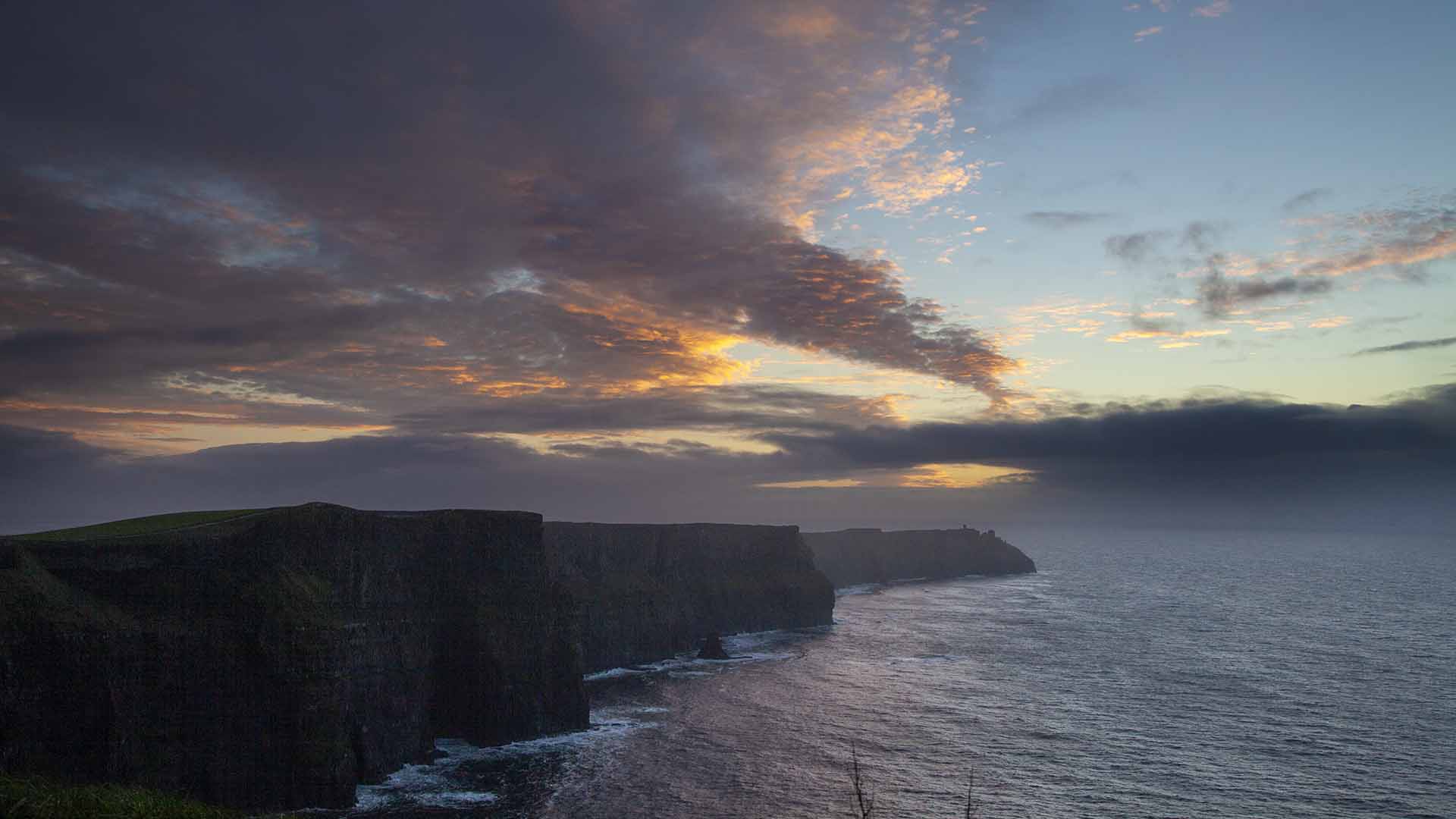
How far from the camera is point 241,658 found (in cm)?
5066

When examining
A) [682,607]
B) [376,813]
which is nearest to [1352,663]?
[682,607]

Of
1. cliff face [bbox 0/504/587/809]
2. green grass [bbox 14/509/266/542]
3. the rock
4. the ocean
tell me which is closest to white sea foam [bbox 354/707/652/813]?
the ocean

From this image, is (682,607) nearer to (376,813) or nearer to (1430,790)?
(376,813)

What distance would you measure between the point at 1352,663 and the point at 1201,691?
29983 millimetres

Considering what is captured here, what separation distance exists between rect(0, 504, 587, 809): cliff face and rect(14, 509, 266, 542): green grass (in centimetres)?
483

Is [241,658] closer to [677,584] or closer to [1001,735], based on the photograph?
[1001,735]

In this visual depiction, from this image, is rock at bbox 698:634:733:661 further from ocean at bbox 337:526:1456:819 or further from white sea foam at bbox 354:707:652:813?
white sea foam at bbox 354:707:652:813

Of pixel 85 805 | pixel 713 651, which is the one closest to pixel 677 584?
pixel 713 651

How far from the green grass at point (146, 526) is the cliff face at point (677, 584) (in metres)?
42.6

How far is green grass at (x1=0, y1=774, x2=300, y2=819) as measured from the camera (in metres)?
23.8

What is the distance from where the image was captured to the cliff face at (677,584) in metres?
103

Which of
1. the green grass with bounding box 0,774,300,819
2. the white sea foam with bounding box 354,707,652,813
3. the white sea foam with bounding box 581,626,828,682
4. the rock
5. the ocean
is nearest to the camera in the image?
the green grass with bounding box 0,774,300,819

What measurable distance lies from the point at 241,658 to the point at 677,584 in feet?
246

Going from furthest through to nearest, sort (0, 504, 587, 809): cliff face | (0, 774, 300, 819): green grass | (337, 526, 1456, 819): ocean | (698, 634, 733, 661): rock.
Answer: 1. (698, 634, 733, 661): rock
2. (337, 526, 1456, 819): ocean
3. (0, 504, 587, 809): cliff face
4. (0, 774, 300, 819): green grass
